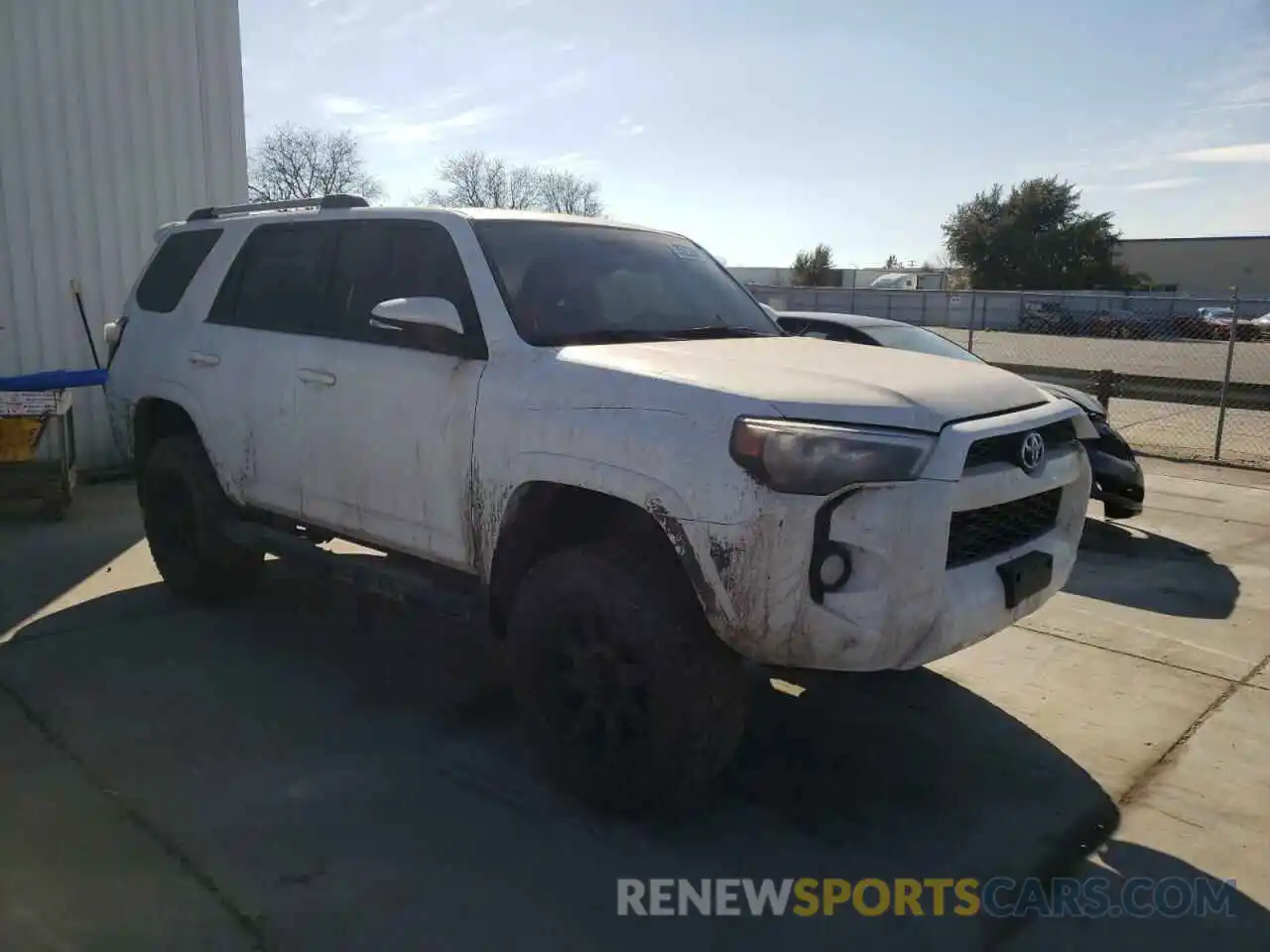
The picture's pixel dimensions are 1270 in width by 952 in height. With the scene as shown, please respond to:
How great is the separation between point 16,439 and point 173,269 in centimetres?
304

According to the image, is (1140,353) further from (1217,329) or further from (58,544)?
(58,544)

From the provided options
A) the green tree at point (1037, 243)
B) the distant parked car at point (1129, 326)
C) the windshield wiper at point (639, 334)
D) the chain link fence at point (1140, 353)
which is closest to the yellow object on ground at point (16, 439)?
the windshield wiper at point (639, 334)

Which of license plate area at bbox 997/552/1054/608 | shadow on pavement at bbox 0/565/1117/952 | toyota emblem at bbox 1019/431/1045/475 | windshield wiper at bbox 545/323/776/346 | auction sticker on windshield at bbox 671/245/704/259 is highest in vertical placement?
auction sticker on windshield at bbox 671/245/704/259

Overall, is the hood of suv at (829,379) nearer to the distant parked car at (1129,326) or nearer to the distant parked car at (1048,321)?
the distant parked car at (1048,321)

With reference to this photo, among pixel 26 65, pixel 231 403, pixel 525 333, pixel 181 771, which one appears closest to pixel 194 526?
pixel 231 403

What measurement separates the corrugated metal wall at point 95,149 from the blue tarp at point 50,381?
4.94 ft

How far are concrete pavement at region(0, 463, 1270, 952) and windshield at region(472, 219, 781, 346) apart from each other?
163cm

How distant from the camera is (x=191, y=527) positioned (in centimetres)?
520

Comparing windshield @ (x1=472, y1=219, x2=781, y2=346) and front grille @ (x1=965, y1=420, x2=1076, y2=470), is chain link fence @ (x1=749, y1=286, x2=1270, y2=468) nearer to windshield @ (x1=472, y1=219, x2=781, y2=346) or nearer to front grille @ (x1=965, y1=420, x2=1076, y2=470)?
windshield @ (x1=472, y1=219, x2=781, y2=346)

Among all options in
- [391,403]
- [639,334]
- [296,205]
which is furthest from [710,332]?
[296,205]

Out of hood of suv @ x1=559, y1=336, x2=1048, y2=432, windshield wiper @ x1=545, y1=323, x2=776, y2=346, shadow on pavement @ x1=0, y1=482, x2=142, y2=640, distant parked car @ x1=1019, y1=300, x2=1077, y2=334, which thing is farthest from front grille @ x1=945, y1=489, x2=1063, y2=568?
distant parked car @ x1=1019, y1=300, x2=1077, y2=334

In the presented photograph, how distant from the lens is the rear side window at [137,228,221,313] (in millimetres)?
5246

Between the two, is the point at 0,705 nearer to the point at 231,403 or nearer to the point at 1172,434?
the point at 231,403

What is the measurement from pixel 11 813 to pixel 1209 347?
37176 millimetres
